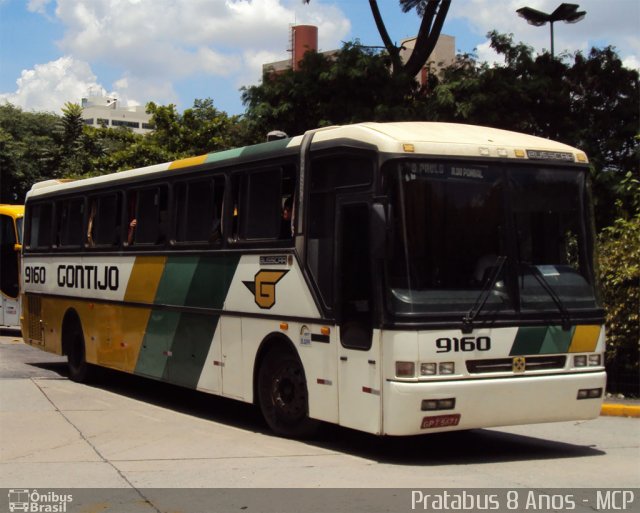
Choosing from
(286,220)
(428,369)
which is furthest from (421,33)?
(428,369)

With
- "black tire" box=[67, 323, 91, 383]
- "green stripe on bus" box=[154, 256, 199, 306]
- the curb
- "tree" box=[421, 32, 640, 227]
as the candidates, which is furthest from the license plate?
"tree" box=[421, 32, 640, 227]

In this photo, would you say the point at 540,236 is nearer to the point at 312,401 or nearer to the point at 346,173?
the point at 346,173

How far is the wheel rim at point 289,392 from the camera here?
982cm

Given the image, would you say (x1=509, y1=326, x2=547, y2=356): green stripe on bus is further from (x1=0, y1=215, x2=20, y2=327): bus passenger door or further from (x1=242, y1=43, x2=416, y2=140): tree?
(x1=0, y1=215, x2=20, y2=327): bus passenger door

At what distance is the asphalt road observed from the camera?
7602 mm

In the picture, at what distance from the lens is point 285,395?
10070 millimetres

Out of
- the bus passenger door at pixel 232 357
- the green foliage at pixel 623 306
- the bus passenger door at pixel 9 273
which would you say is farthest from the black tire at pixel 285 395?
the bus passenger door at pixel 9 273

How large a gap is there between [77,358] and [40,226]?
2.81 metres

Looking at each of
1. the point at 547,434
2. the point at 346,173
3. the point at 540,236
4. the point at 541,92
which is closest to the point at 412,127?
the point at 346,173

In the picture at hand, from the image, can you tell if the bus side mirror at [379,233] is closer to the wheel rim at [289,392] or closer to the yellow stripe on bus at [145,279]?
the wheel rim at [289,392]

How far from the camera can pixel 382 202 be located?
849 centimetres

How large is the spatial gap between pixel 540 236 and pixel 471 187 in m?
0.89

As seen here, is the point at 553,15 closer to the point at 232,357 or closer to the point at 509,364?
the point at 232,357
